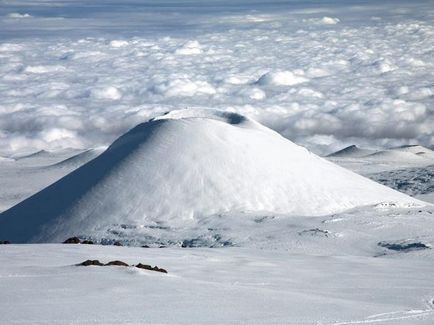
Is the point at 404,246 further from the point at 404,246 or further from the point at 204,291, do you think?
the point at 204,291

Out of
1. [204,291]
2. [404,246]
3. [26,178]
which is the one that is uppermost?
[204,291]

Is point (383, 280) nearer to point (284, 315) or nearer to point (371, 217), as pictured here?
point (284, 315)

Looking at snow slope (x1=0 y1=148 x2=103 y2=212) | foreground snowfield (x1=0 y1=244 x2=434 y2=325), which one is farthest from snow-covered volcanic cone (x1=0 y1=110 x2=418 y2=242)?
snow slope (x1=0 y1=148 x2=103 y2=212)

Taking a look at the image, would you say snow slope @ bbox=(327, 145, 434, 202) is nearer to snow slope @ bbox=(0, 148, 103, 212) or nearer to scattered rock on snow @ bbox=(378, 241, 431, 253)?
scattered rock on snow @ bbox=(378, 241, 431, 253)

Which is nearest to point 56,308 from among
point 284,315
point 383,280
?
point 284,315

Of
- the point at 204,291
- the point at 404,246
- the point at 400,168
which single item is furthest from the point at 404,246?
the point at 400,168
